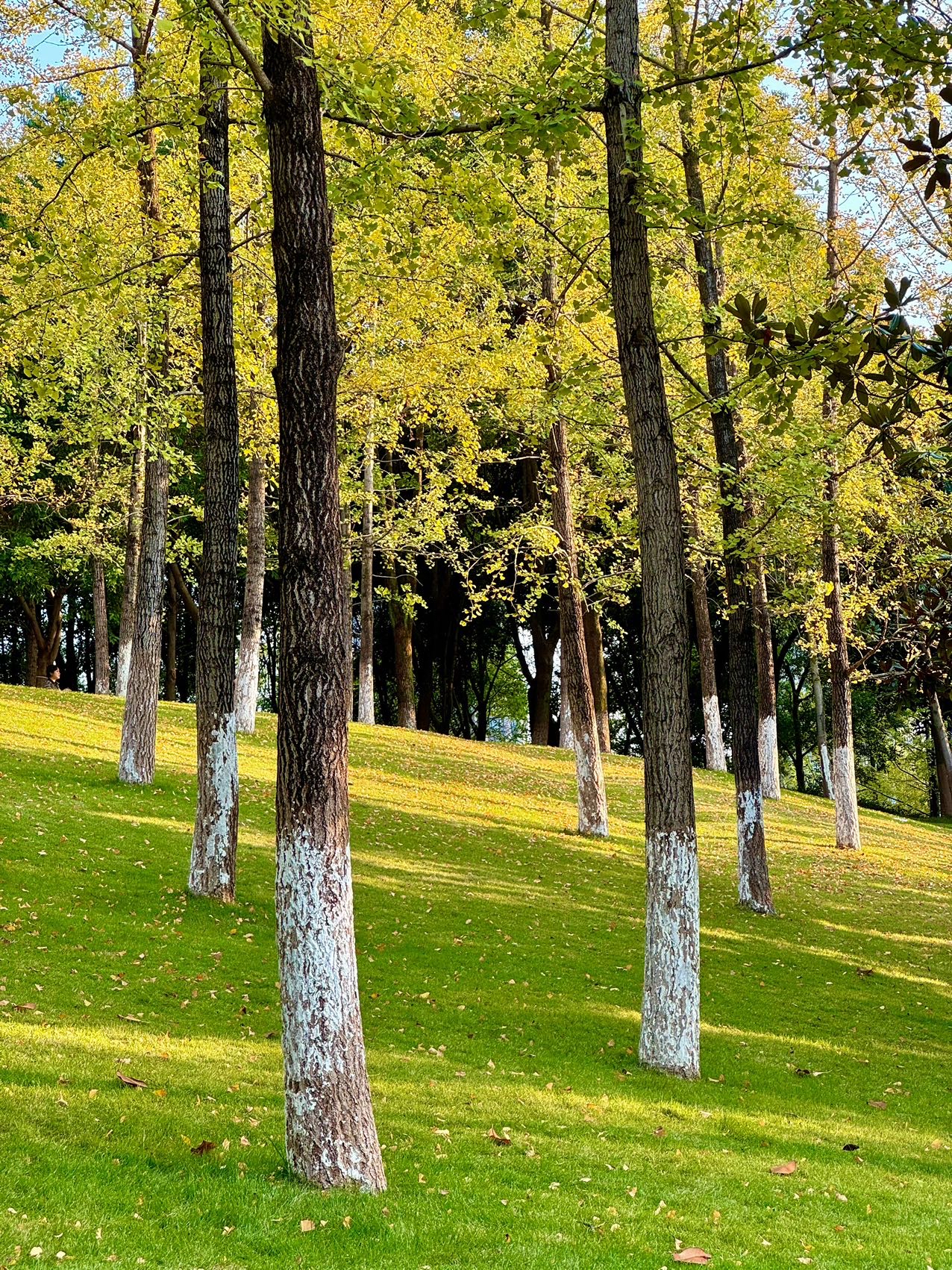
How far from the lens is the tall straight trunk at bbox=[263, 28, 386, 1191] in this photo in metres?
5.76

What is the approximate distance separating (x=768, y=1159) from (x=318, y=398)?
5.91 m

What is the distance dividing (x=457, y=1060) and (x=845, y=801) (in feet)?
55.9

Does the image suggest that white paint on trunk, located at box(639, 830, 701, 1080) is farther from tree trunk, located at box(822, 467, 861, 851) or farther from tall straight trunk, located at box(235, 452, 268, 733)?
tall straight trunk, located at box(235, 452, 268, 733)

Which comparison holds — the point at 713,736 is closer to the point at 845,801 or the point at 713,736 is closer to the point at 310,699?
the point at 845,801

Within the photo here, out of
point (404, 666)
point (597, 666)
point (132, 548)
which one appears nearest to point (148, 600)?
point (132, 548)

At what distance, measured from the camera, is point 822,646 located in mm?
26312

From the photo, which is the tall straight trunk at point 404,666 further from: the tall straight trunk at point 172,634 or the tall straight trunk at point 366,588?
the tall straight trunk at point 172,634

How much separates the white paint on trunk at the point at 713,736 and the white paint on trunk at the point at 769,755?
2360 millimetres

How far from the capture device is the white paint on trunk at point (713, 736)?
31.2m

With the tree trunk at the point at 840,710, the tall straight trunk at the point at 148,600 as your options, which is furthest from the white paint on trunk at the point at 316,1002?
the tree trunk at the point at 840,710

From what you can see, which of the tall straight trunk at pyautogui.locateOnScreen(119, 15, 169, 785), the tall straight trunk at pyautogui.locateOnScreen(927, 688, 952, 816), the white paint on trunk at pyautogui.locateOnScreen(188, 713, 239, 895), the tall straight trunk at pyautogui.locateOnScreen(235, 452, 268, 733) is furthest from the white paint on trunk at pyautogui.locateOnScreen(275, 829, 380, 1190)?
the tall straight trunk at pyautogui.locateOnScreen(927, 688, 952, 816)

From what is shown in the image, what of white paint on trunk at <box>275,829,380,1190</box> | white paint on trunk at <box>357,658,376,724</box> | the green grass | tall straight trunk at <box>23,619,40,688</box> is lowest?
the green grass

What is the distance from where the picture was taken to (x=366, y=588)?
28109 mm

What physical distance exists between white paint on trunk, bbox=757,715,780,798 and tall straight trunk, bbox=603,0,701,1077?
1854cm
